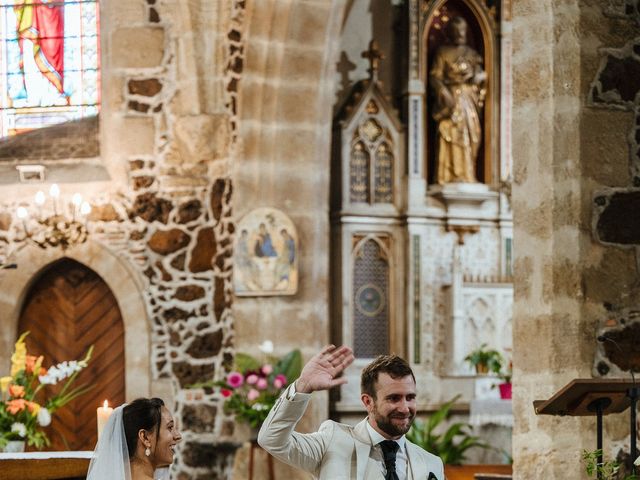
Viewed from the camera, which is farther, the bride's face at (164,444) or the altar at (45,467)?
the altar at (45,467)

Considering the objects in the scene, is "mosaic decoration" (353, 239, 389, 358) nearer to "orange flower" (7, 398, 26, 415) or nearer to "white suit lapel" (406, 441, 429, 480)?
"orange flower" (7, 398, 26, 415)

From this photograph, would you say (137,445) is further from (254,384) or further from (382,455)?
(254,384)

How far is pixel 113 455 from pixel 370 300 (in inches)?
267

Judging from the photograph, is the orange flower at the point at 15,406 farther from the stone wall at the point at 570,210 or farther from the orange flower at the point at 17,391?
the stone wall at the point at 570,210

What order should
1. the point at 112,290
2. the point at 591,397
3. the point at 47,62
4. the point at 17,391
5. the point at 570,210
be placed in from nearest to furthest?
the point at 591,397
the point at 570,210
the point at 17,391
the point at 112,290
the point at 47,62

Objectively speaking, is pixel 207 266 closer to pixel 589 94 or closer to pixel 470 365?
pixel 470 365

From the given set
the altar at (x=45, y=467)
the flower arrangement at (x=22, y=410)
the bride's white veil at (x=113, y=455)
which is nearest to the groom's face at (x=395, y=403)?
the bride's white veil at (x=113, y=455)

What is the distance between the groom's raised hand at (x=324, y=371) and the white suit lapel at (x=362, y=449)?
289 millimetres

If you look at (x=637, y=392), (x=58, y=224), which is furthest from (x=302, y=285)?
(x=637, y=392)

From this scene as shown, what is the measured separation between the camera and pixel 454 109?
10.6m

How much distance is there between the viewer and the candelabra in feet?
30.6

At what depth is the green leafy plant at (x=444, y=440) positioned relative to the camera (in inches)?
391

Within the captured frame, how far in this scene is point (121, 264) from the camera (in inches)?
379

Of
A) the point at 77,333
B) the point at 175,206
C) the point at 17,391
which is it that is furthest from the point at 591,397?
the point at 77,333
